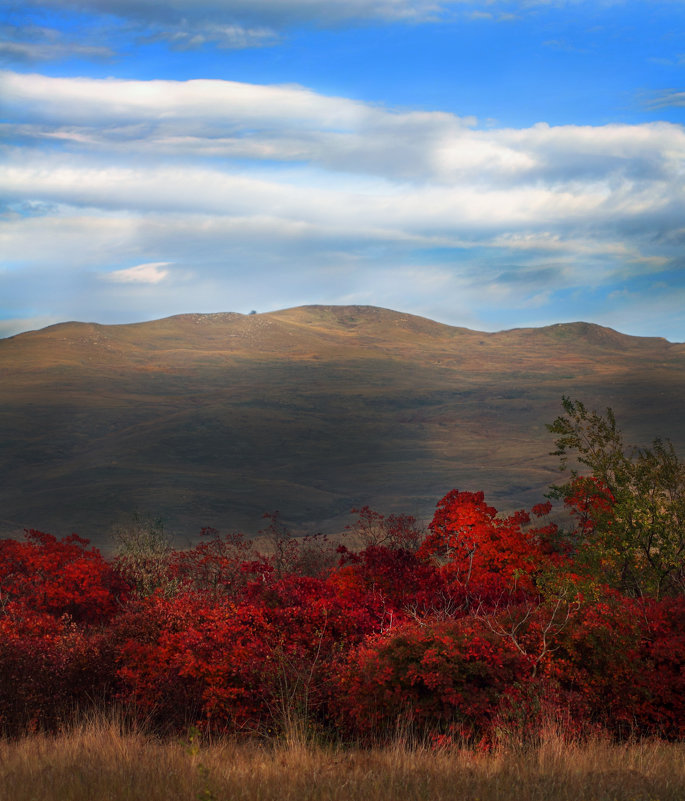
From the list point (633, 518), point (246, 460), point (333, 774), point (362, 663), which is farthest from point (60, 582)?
point (246, 460)

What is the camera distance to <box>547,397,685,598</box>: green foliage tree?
1297 centimetres

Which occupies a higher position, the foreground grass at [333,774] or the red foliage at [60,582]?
the foreground grass at [333,774]

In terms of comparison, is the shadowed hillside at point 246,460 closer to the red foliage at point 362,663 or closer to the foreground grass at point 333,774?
the red foliage at point 362,663

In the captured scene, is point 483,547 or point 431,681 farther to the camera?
point 483,547

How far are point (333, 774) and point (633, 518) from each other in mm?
Answer: 8345

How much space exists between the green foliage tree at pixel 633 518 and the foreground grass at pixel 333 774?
5.46m

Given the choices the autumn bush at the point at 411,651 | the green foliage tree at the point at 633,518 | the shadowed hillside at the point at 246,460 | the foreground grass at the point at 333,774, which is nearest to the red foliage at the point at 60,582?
the autumn bush at the point at 411,651

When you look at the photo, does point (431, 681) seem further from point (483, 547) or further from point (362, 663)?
point (483, 547)

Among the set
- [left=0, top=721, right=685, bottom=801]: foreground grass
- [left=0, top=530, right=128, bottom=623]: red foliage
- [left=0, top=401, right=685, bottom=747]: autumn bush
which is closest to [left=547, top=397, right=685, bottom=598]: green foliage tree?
[left=0, top=401, right=685, bottom=747]: autumn bush

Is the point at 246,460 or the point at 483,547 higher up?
the point at 483,547

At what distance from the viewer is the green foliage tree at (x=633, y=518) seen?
13.0 metres

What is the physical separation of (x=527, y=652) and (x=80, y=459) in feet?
511

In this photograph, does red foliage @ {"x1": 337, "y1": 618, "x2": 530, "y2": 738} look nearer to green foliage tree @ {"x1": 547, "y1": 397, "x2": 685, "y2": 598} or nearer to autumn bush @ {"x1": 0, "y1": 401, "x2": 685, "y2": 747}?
autumn bush @ {"x1": 0, "y1": 401, "x2": 685, "y2": 747}

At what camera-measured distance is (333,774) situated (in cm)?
644
